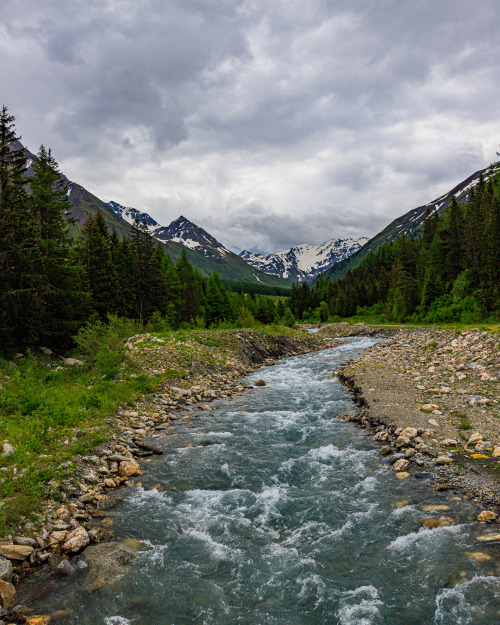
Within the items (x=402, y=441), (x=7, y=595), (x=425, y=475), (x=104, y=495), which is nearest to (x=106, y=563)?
(x=7, y=595)

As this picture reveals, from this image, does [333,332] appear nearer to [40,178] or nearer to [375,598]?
[40,178]

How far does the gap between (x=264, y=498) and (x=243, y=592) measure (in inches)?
110

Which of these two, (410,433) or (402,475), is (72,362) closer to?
(410,433)

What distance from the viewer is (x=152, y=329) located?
113 ft

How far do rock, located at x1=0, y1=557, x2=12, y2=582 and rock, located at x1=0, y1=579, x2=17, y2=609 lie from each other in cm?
18

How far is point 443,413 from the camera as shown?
491 inches

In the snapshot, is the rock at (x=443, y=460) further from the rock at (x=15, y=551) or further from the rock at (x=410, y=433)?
the rock at (x=15, y=551)

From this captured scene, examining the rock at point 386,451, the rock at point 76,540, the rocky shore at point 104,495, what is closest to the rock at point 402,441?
the rock at point 386,451

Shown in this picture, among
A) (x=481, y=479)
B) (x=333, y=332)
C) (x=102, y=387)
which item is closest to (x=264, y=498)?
(x=481, y=479)

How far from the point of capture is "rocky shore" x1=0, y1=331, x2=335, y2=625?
5.82 metres

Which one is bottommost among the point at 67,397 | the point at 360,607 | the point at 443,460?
the point at 360,607

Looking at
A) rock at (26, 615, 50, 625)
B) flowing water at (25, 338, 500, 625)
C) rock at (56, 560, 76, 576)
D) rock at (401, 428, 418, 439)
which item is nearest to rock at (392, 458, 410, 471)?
flowing water at (25, 338, 500, 625)

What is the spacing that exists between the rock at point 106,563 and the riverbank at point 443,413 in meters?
7.34

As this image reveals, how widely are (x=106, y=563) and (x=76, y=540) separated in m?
0.89
